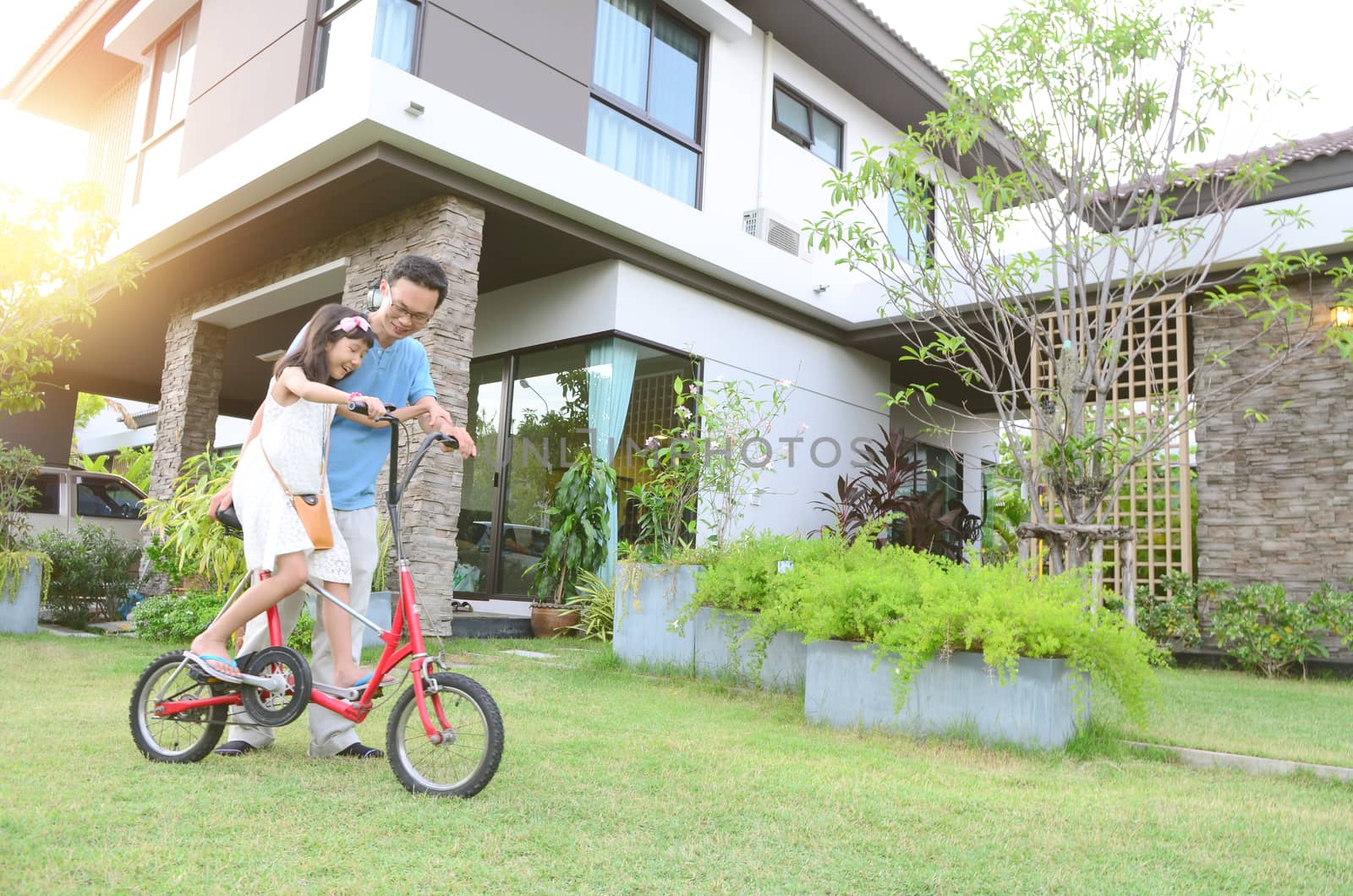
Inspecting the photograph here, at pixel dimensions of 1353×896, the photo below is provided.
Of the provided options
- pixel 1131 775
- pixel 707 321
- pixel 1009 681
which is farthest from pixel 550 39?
pixel 1131 775

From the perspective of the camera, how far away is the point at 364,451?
297 centimetres

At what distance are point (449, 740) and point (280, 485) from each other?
35.5 inches

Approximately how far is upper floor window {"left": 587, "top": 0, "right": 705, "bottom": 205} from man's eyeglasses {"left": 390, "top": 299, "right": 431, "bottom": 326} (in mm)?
5080

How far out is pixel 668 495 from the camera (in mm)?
7098

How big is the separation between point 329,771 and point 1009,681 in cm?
232

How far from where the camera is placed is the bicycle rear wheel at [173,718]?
2701 mm

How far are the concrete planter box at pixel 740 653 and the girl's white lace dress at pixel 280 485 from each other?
2382mm

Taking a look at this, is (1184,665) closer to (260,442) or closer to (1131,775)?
(1131,775)

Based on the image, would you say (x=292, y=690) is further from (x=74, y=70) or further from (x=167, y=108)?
(x=74, y=70)

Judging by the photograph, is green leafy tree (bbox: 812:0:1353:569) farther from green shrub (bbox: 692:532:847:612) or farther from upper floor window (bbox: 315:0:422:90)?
upper floor window (bbox: 315:0:422:90)

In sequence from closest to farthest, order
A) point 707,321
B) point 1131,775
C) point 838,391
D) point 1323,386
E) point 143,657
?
point 1131,775 < point 143,657 < point 1323,386 < point 707,321 < point 838,391

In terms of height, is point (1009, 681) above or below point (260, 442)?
below

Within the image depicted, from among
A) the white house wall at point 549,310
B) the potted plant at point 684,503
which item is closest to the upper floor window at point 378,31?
the white house wall at point 549,310

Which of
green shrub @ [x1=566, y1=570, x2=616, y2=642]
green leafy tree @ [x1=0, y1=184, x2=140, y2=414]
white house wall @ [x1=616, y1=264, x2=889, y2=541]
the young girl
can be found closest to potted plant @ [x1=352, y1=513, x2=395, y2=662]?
green shrub @ [x1=566, y1=570, x2=616, y2=642]
